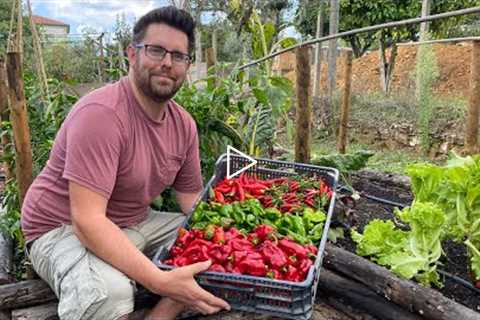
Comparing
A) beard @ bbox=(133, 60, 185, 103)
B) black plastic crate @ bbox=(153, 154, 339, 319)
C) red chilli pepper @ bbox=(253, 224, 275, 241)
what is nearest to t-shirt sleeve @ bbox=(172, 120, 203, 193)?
beard @ bbox=(133, 60, 185, 103)

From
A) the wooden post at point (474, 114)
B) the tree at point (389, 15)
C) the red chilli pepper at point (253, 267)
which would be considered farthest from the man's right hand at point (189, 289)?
the tree at point (389, 15)

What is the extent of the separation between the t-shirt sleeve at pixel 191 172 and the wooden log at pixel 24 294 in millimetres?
856

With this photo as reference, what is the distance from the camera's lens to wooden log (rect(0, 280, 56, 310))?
2402mm

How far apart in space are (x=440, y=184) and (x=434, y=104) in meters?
5.48

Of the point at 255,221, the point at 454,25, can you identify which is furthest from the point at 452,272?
the point at 454,25

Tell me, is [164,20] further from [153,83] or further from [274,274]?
[274,274]

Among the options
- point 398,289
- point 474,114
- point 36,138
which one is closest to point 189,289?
point 398,289

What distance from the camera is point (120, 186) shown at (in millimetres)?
2238

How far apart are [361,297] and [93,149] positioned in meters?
1.58

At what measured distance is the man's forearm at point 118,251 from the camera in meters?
1.92

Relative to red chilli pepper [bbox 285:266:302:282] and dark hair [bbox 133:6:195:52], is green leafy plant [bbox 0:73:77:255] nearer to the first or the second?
dark hair [bbox 133:6:195:52]

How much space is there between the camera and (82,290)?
1.96 m

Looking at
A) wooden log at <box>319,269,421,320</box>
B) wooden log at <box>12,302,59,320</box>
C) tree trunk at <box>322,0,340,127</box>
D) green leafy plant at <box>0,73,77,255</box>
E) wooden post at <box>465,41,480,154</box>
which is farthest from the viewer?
tree trunk at <box>322,0,340,127</box>

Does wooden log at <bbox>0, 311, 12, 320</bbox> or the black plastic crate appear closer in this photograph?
the black plastic crate
